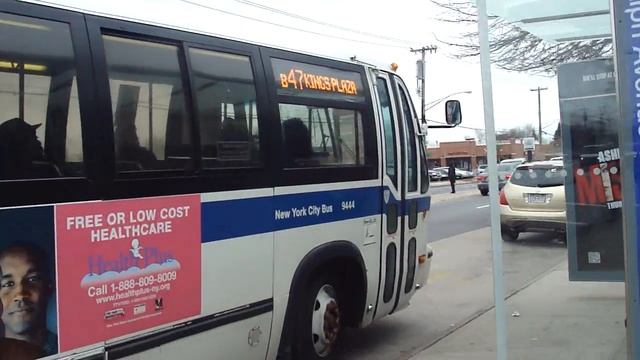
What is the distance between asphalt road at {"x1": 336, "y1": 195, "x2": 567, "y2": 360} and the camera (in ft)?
20.4

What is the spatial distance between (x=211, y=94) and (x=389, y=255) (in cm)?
251

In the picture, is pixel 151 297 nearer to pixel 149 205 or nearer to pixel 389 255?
Answer: pixel 149 205

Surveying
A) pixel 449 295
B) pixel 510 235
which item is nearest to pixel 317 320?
pixel 449 295

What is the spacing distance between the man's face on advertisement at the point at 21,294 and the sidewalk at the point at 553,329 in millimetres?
3314

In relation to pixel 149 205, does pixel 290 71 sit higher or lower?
higher

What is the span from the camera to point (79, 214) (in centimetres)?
331

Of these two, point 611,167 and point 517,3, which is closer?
point 517,3

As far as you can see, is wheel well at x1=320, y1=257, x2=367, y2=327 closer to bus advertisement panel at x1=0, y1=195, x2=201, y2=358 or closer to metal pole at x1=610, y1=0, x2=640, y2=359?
bus advertisement panel at x1=0, y1=195, x2=201, y2=358

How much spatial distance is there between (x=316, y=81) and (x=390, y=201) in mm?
1397

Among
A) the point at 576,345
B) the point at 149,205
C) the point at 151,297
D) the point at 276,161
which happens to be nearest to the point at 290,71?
the point at 276,161

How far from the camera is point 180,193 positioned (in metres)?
3.87

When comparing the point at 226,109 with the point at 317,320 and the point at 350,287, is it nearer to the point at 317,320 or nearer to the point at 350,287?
the point at 317,320

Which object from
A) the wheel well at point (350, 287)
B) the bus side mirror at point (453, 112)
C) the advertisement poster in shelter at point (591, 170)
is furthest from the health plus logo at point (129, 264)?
the advertisement poster in shelter at point (591, 170)

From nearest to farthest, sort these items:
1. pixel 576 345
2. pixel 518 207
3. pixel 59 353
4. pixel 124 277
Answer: pixel 59 353, pixel 124 277, pixel 576 345, pixel 518 207
